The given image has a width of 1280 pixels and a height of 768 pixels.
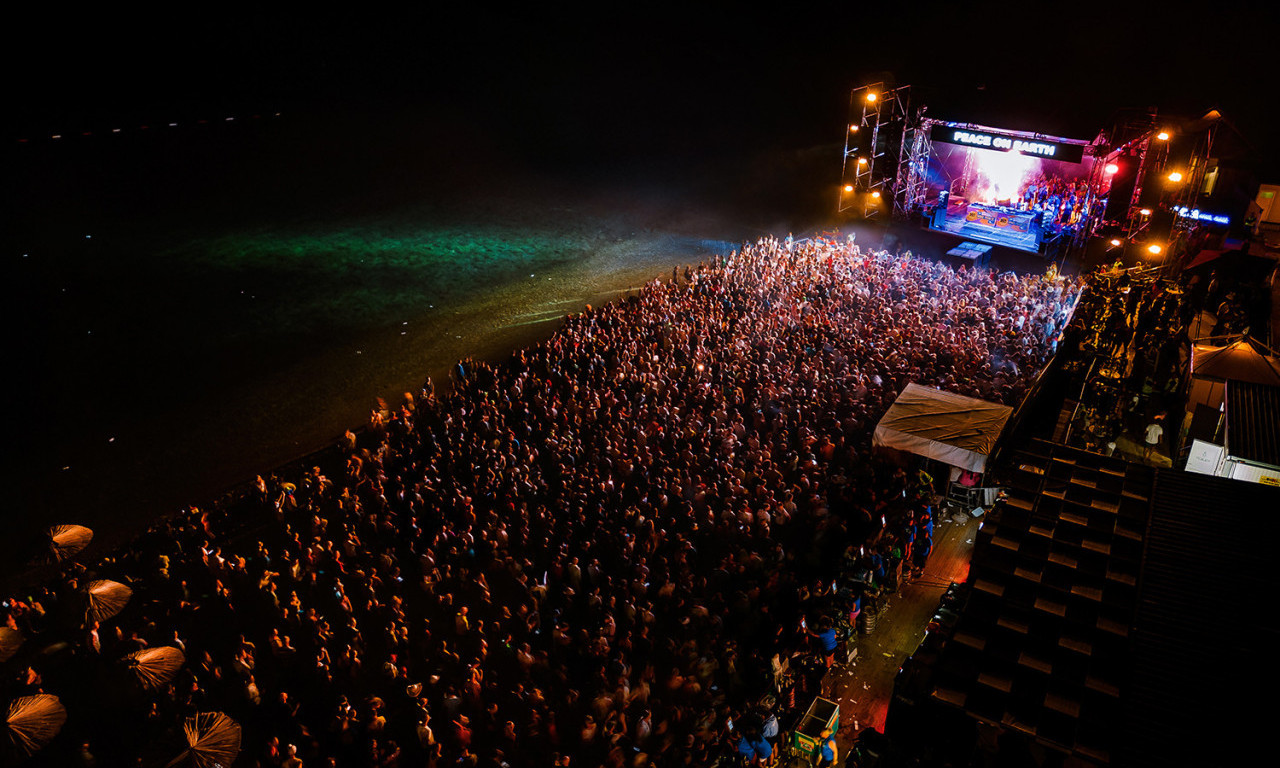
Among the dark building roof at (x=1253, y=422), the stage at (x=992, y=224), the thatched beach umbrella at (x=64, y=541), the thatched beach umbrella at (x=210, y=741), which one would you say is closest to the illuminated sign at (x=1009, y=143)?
the stage at (x=992, y=224)

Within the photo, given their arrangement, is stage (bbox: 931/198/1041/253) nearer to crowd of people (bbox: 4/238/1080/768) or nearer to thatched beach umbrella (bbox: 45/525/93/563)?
crowd of people (bbox: 4/238/1080/768)

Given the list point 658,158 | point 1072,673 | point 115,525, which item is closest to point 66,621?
point 115,525

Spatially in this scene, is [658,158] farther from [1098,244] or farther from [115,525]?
[115,525]

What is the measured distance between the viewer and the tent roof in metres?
8.54

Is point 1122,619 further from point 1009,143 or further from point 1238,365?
point 1009,143

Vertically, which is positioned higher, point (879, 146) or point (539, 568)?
point (879, 146)

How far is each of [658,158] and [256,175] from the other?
660 inches

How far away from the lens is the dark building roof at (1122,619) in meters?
4.39

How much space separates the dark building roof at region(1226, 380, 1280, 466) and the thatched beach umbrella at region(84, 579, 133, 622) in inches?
476

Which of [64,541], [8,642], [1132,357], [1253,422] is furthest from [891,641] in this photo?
[64,541]

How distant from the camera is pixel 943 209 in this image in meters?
19.2

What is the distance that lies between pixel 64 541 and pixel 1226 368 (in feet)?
48.0

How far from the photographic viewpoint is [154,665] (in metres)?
6.80

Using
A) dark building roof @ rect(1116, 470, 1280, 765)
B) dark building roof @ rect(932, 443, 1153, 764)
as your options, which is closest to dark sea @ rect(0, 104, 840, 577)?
dark building roof @ rect(932, 443, 1153, 764)
